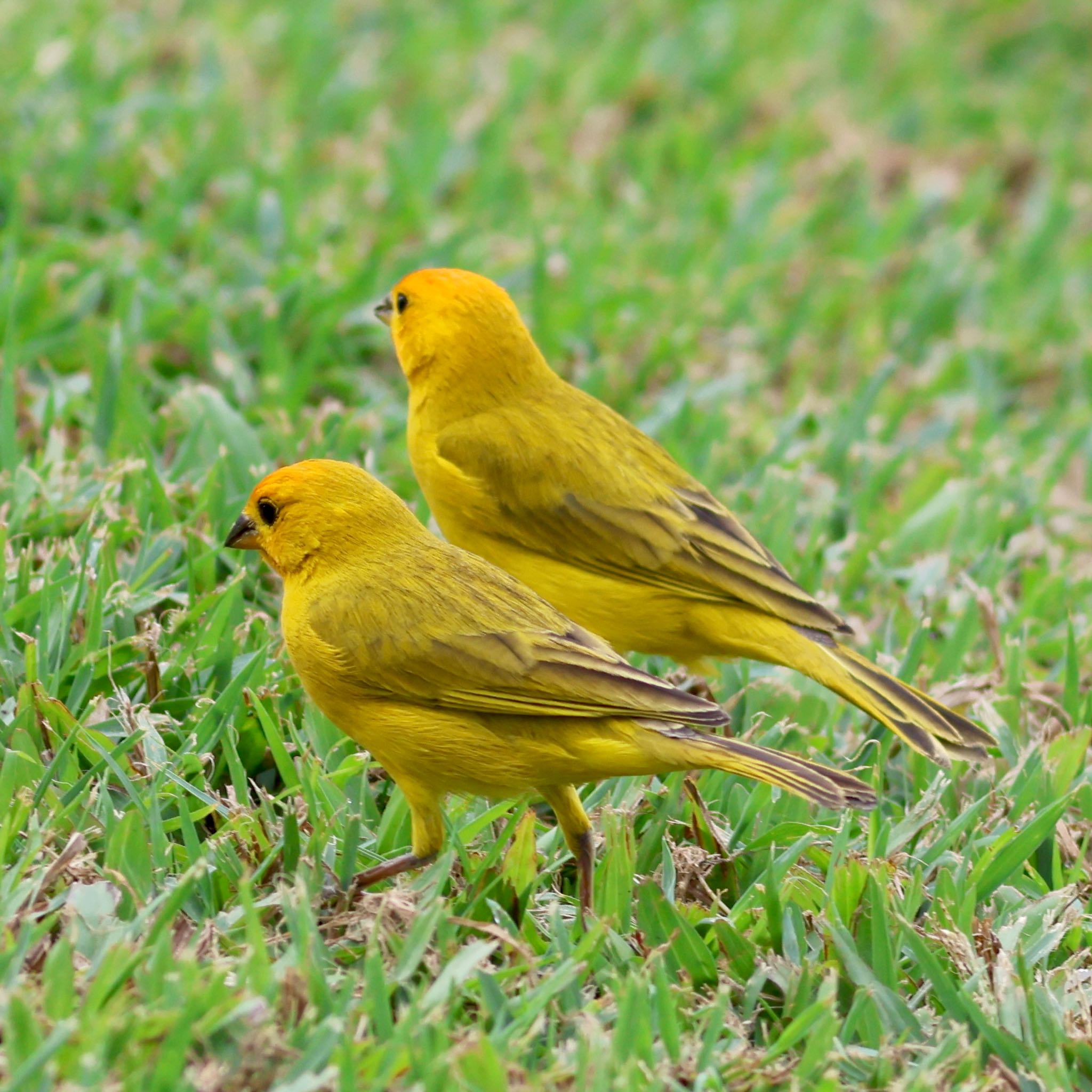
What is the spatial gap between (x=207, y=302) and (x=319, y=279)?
0.42 meters

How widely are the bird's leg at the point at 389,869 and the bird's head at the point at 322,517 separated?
2.13 ft

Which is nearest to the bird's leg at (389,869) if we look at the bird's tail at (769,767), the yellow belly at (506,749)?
the yellow belly at (506,749)

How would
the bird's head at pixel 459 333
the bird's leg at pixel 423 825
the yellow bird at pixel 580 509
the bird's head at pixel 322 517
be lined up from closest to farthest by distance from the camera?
the bird's leg at pixel 423 825
the bird's head at pixel 322 517
the yellow bird at pixel 580 509
the bird's head at pixel 459 333

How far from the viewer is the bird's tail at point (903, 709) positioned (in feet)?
12.1

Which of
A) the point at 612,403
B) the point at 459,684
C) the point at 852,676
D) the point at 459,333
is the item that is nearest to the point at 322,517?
the point at 459,684

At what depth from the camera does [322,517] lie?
3480 mm

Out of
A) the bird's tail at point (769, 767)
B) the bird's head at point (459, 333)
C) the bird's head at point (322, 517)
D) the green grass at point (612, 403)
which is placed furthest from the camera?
the bird's head at point (459, 333)

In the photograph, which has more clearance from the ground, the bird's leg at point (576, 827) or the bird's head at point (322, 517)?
the bird's head at point (322, 517)

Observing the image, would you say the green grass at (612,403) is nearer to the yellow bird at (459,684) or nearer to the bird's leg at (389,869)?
the bird's leg at (389,869)

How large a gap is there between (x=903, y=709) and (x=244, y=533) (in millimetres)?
1511

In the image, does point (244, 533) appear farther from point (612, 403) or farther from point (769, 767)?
point (612, 403)

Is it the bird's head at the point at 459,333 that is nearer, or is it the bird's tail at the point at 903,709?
the bird's tail at the point at 903,709

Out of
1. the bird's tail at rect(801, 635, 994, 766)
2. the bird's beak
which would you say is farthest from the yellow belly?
the bird's tail at rect(801, 635, 994, 766)

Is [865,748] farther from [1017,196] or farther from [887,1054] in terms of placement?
[1017,196]
